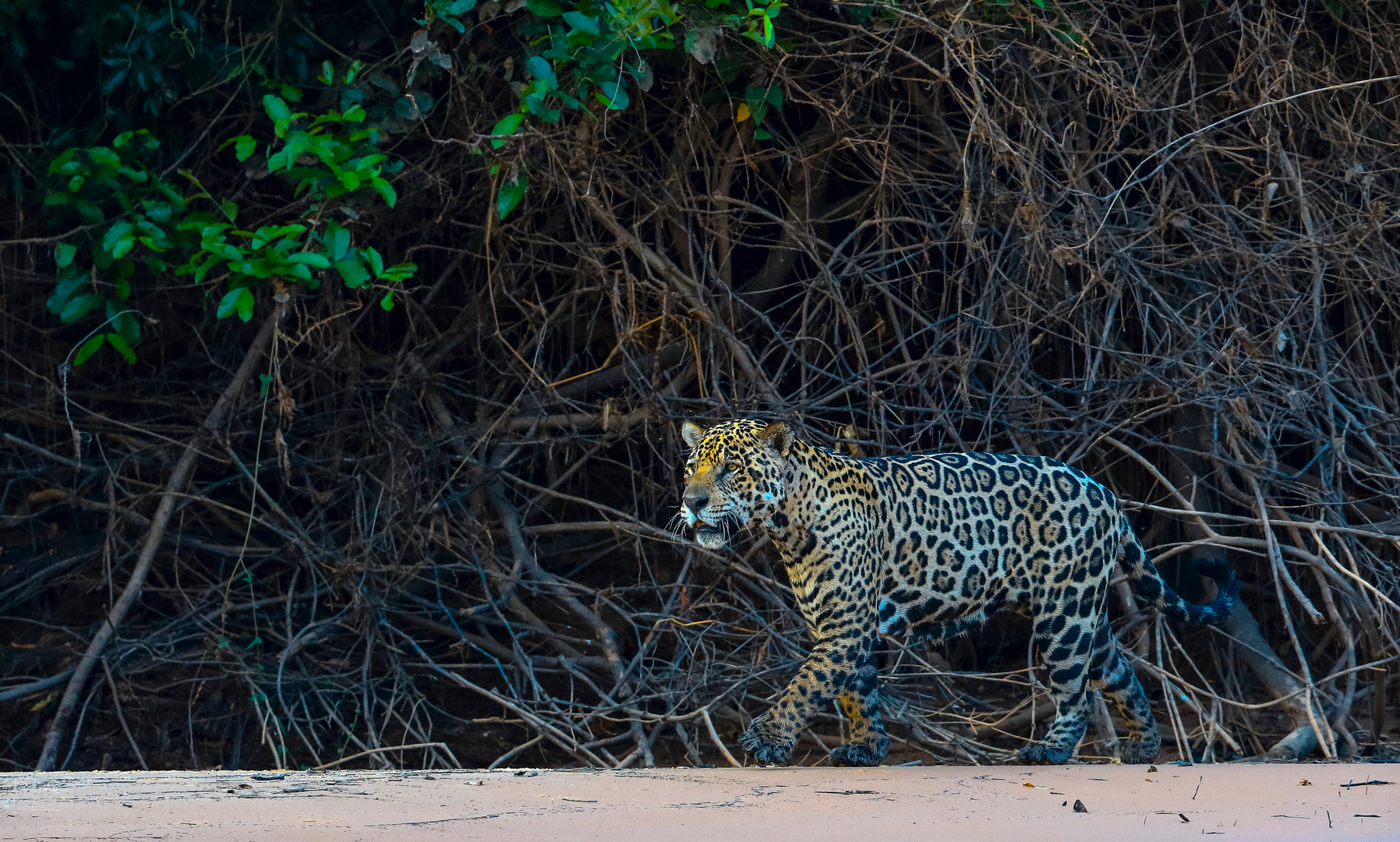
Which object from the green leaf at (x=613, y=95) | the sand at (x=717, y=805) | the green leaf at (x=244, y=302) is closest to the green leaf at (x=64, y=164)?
the green leaf at (x=244, y=302)

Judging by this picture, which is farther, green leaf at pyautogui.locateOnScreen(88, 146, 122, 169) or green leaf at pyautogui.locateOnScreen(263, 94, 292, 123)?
green leaf at pyautogui.locateOnScreen(88, 146, 122, 169)

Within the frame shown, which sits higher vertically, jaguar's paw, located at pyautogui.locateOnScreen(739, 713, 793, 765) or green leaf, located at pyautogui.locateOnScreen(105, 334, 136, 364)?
green leaf, located at pyautogui.locateOnScreen(105, 334, 136, 364)

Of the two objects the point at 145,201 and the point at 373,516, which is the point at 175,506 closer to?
the point at 373,516

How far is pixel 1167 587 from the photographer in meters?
5.48

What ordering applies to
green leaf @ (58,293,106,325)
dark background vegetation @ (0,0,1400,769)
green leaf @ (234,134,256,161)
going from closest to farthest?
green leaf @ (234,134,256,161), green leaf @ (58,293,106,325), dark background vegetation @ (0,0,1400,769)

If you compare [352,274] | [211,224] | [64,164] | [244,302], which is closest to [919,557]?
[352,274]

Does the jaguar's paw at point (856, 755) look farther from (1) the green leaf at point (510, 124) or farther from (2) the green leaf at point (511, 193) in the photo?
(1) the green leaf at point (510, 124)

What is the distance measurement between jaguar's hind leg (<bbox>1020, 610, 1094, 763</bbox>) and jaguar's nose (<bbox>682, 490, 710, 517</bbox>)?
1303mm

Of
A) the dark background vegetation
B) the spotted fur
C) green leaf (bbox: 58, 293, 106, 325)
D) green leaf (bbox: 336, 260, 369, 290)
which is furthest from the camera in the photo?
the dark background vegetation

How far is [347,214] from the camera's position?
18.9 ft

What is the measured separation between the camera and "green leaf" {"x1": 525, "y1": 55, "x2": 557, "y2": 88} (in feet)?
17.1

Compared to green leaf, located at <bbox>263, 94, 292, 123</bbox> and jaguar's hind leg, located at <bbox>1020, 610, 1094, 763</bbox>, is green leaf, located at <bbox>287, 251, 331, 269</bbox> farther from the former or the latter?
jaguar's hind leg, located at <bbox>1020, 610, 1094, 763</bbox>

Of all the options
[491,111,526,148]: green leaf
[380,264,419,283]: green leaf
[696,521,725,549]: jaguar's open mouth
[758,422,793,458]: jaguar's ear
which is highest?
Result: [491,111,526,148]: green leaf

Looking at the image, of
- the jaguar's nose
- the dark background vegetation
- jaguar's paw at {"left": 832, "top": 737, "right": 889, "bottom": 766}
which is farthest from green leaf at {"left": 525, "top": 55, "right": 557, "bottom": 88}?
jaguar's paw at {"left": 832, "top": 737, "right": 889, "bottom": 766}
